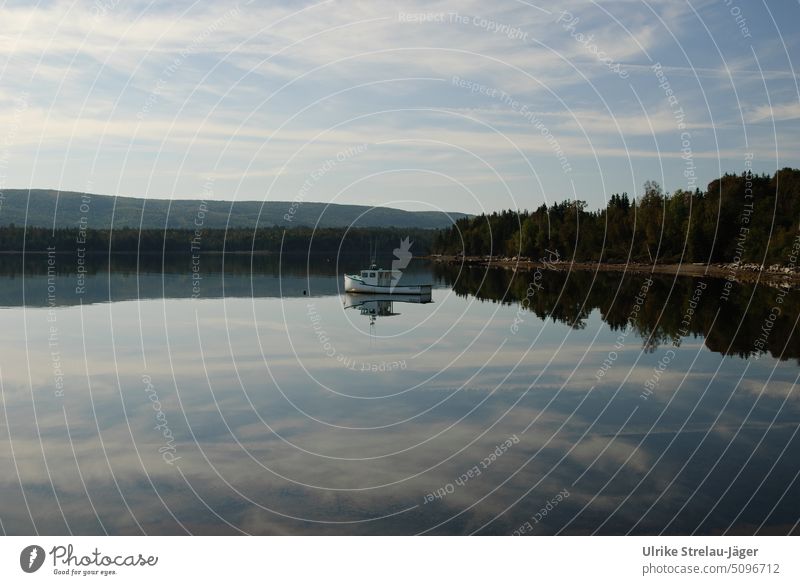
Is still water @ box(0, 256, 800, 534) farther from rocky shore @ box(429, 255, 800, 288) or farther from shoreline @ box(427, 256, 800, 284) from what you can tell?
shoreline @ box(427, 256, 800, 284)

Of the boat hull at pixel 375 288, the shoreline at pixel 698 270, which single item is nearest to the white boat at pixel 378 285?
the boat hull at pixel 375 288

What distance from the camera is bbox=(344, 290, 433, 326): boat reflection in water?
6794 centimetres

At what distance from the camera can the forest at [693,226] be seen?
125 meters

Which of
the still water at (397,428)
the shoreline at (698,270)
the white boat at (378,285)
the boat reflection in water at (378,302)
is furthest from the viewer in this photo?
the shoreline at (698,270)

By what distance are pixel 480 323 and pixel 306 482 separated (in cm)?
3789

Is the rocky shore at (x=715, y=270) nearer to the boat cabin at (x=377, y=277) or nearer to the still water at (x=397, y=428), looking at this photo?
the boat cabin at (x=377, y=277)

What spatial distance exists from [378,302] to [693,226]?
75.2 metres

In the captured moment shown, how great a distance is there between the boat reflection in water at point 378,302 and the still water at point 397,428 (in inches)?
541

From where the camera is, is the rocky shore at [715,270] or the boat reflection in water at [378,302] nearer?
the boat reflection in water at [378,302]

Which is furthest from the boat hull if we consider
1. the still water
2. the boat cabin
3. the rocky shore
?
the rocky shore

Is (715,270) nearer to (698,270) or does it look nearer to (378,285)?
(698,270)

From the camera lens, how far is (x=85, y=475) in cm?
2006

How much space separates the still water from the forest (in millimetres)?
75431

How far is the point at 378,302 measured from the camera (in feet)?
266
